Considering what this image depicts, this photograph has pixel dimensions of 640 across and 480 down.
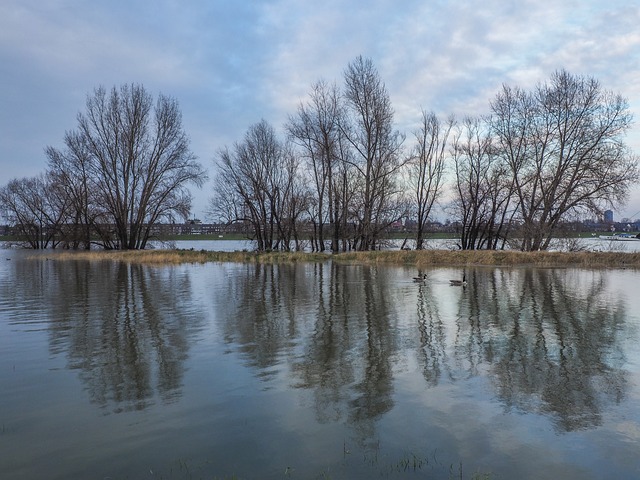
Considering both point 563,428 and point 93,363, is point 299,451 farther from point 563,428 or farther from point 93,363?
point 93,363

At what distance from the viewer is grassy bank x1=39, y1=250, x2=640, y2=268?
93.8 ft

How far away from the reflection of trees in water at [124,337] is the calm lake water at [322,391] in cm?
5

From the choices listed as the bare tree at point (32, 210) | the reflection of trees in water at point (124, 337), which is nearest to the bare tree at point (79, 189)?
the bare tree at point (32, 210)

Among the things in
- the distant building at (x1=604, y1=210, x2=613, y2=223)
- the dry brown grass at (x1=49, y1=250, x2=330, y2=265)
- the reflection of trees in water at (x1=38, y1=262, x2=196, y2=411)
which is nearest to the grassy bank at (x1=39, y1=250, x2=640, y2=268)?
the dry brown grass at (x1=49, y1=250, x2=330, y2=265)

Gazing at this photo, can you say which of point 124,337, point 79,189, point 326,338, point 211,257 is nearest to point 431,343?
point 326,338

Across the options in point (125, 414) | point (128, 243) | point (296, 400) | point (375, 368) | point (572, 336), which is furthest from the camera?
point (128, 243)

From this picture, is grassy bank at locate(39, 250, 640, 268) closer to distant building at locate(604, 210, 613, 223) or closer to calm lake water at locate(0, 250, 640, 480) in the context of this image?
distant building at locate(604, 210, 613, 223)

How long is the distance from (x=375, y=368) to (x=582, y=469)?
12.2ft

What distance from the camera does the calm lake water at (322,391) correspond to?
481 cm

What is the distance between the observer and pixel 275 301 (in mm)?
15797

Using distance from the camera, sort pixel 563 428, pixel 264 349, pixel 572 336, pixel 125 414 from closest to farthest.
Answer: pixel 563 428, pixel 125 414, pixel 264 349, pixel 572 336

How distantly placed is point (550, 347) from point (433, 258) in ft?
72.8

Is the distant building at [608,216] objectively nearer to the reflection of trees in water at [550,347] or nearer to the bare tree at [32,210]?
the reflection of trees in water at [550,347]

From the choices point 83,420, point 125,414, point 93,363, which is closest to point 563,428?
point 125,414
